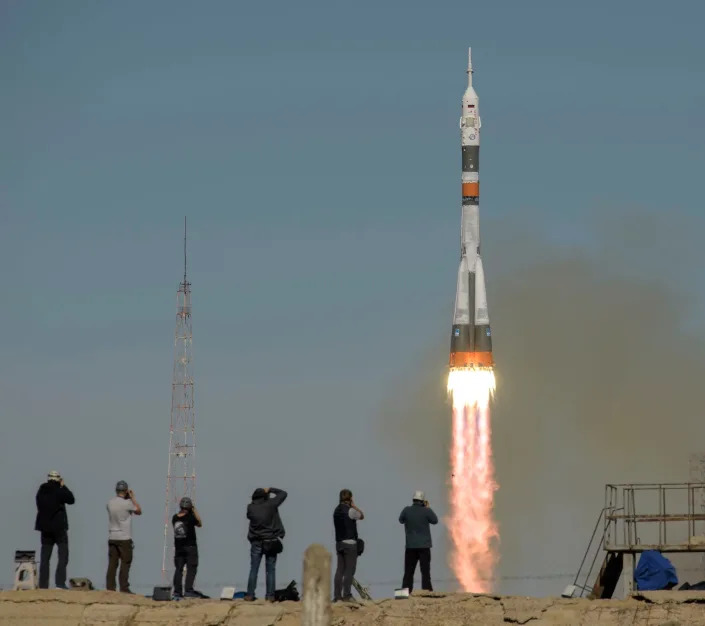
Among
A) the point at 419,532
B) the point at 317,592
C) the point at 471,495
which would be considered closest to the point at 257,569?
the point at 419,532

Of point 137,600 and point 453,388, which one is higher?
point 453,388

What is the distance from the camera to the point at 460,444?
59.7 m

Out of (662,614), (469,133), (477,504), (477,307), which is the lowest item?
(662,614)

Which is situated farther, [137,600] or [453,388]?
[453,388]

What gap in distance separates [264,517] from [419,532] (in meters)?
3.39

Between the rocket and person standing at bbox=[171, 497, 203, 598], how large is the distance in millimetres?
25329

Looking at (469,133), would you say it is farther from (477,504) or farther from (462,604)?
(462,604)

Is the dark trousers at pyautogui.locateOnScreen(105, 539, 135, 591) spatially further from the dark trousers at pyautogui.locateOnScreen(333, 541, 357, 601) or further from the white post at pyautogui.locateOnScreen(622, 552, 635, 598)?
the white post at pyautogui.locateOnScreen(622, 552, 635, 598)

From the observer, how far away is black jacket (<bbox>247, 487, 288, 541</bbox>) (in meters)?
33.2

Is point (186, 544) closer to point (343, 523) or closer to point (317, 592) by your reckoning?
point (343, 523)

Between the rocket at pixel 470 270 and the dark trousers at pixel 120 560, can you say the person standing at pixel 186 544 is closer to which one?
the dark trousers at pixel 120 560

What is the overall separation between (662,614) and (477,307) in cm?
2685

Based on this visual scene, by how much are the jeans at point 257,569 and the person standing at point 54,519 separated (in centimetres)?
349

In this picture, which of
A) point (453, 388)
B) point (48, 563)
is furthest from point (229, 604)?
point (453, 388)
